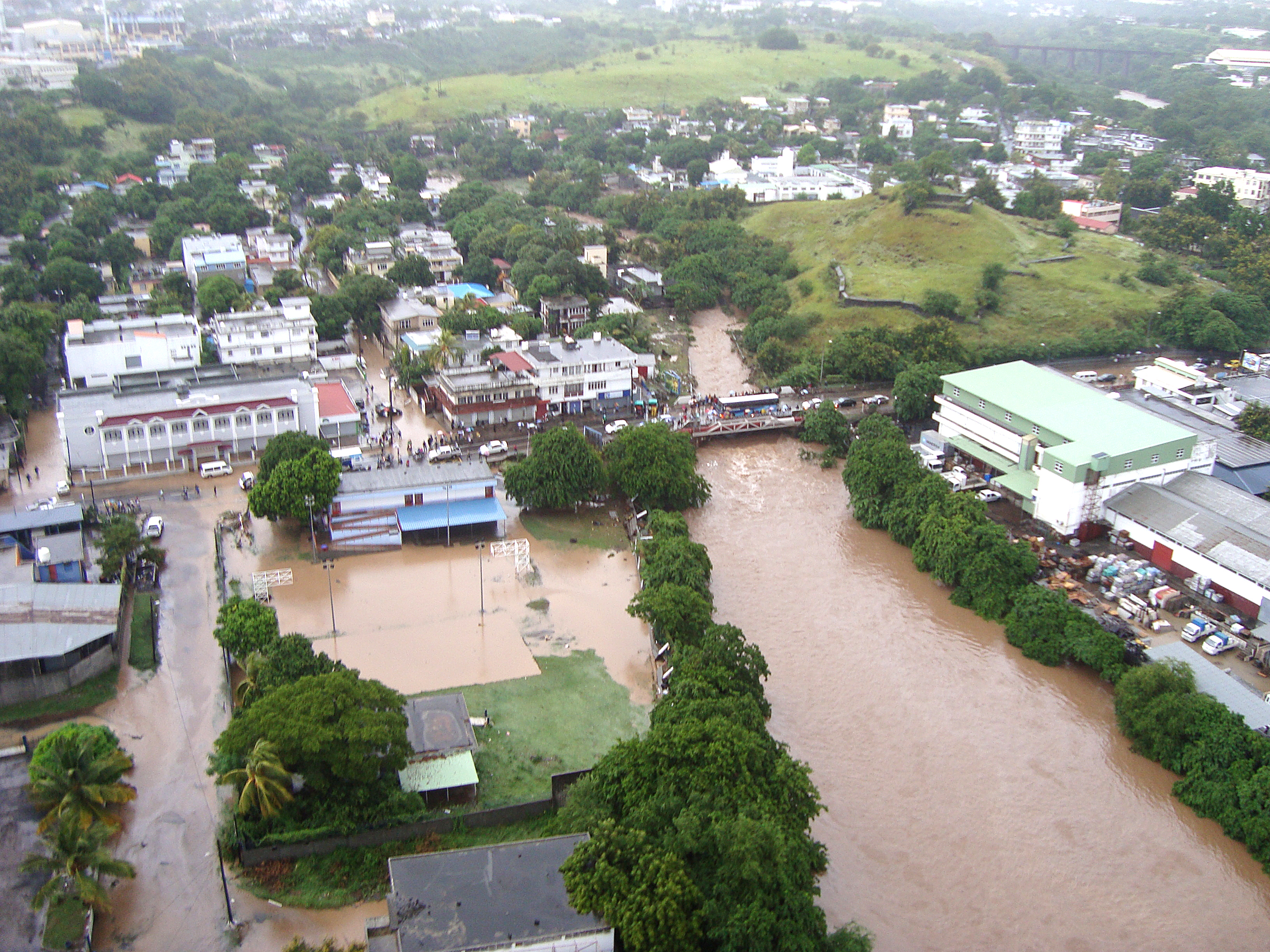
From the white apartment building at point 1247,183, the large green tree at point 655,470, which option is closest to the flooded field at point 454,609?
the large green tree at point 655,470

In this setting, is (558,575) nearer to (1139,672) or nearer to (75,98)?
(1139,672)

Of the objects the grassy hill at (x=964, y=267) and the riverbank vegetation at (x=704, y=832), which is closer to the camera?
the riverbank vegetation at (x=704, y=832)

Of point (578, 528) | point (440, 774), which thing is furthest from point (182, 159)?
point (440, 774)

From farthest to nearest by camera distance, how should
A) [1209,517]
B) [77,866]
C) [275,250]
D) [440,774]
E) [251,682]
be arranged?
[275,250] → [1209,517] → [251,682] → [440,774] → [77,866]

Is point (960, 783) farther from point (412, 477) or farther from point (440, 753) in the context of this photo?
point (412, 477)

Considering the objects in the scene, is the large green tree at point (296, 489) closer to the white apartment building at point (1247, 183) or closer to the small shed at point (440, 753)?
the small shed at point (440, 753)

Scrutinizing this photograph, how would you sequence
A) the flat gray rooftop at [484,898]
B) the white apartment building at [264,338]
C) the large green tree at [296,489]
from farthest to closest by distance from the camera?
the white apartment building at [264,338] → the large green tree at [296,489] → the flat gray rooftop at [484,898]
